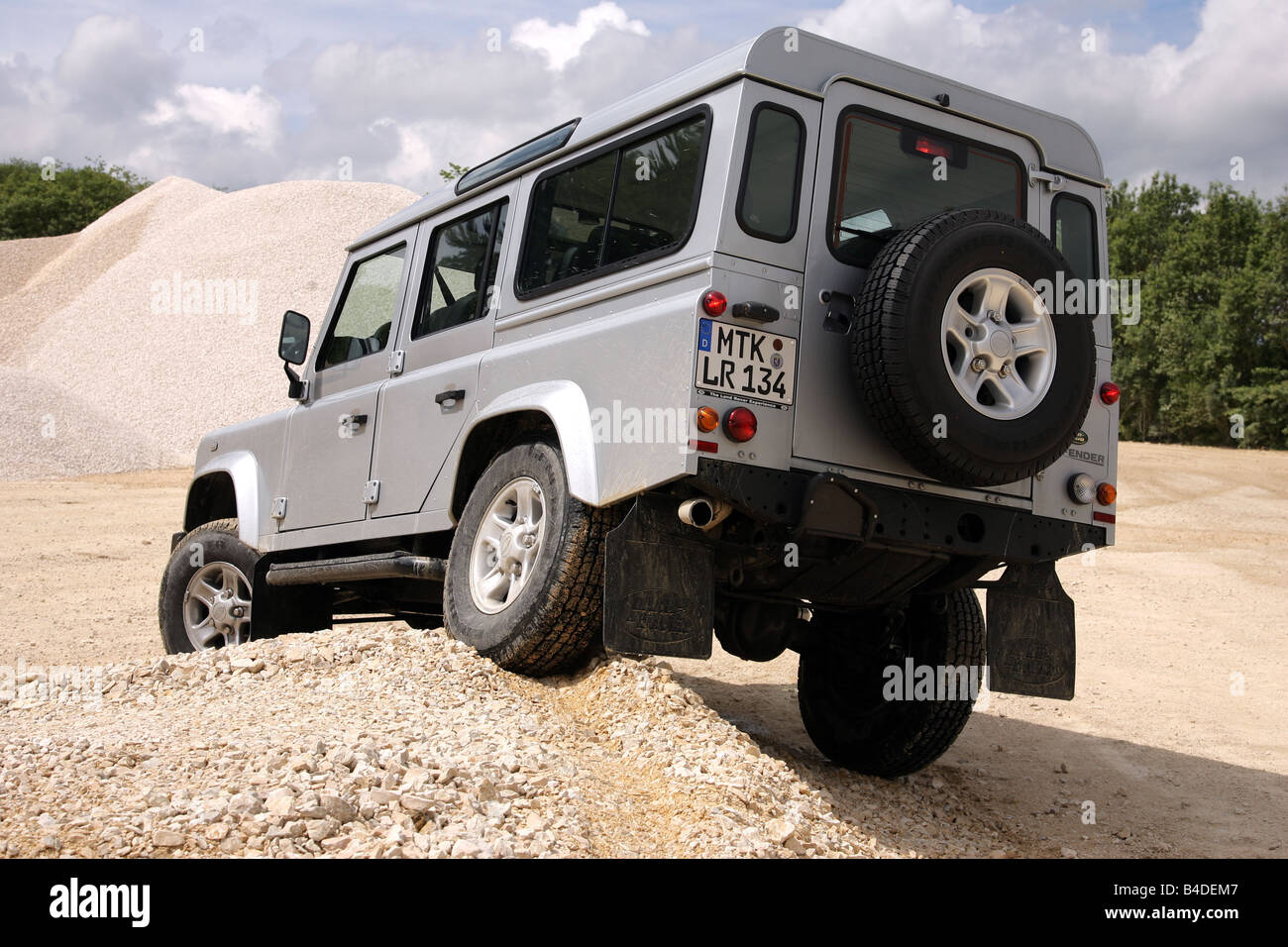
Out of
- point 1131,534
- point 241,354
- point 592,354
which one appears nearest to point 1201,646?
point 1131,534

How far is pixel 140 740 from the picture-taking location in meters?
3.92

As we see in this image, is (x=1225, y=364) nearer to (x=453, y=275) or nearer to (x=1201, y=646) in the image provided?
(x=1201, y=646)

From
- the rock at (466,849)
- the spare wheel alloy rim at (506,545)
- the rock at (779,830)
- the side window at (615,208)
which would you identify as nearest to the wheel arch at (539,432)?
the spare wheel alloy rim at (506,545)

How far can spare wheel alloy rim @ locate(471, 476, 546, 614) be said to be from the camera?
4852mm

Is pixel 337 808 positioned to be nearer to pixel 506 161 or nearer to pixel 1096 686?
pixel 506 161

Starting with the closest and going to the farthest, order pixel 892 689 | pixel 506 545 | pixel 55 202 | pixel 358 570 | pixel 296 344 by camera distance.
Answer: pixel 506 545, pixel 892 689, pixel 358 570, pixel 296 344, pixel 55 202

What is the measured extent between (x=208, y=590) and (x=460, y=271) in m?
2.69

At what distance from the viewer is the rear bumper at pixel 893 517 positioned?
4.10 meters

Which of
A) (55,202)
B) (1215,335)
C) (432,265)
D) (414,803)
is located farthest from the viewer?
(55,202)

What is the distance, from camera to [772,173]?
438 centimetres

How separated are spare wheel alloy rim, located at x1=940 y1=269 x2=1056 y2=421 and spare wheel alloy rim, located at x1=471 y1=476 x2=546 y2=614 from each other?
67.4 inches

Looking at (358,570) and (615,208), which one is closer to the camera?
(615,208)

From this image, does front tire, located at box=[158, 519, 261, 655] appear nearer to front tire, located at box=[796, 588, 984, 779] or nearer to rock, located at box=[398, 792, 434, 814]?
front tire, located at box=[796, 588, 984, 779]

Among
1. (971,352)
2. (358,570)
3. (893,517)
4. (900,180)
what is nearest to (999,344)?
(971,352)
